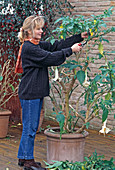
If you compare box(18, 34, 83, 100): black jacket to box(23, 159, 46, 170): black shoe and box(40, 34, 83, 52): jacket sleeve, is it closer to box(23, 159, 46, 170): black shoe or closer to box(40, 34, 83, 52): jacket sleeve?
box(40, 34, 83, 52): jacket sleeve

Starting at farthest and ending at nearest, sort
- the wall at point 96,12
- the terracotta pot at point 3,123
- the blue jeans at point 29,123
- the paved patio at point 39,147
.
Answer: the wall at point 96,12
the terracotta pot at point 3,123
the paved patio at point 39,147
the blue jeans at point 29,123

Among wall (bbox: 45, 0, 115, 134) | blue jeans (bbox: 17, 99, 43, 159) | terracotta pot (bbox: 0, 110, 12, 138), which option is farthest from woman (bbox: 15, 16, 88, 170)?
wall (bbox: 45, 0, 115, 134)

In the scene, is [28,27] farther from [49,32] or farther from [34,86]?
[49,32]

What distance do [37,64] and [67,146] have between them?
2.80ft

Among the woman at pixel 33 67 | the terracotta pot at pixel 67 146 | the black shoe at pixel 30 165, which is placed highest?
the woman at pixel 33 67

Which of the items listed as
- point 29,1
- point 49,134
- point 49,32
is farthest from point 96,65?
point 49,134

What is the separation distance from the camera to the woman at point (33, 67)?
3.12 meters

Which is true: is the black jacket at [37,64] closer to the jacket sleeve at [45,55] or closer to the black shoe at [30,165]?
the jacket sleeve at [45,55]

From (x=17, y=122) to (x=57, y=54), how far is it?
2.90 meters

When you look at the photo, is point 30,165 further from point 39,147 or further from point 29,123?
point 39,147

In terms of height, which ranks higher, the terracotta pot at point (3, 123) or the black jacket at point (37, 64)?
the black jacket at point (37, 64)

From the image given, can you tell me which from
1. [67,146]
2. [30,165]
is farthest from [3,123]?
[67,146]

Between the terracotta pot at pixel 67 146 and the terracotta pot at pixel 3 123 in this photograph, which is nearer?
the terracotta pot at pixel 67 146

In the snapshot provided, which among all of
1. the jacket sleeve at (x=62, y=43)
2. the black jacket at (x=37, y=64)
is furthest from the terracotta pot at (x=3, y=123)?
the jacket sleeve at (x=62, y=43)
